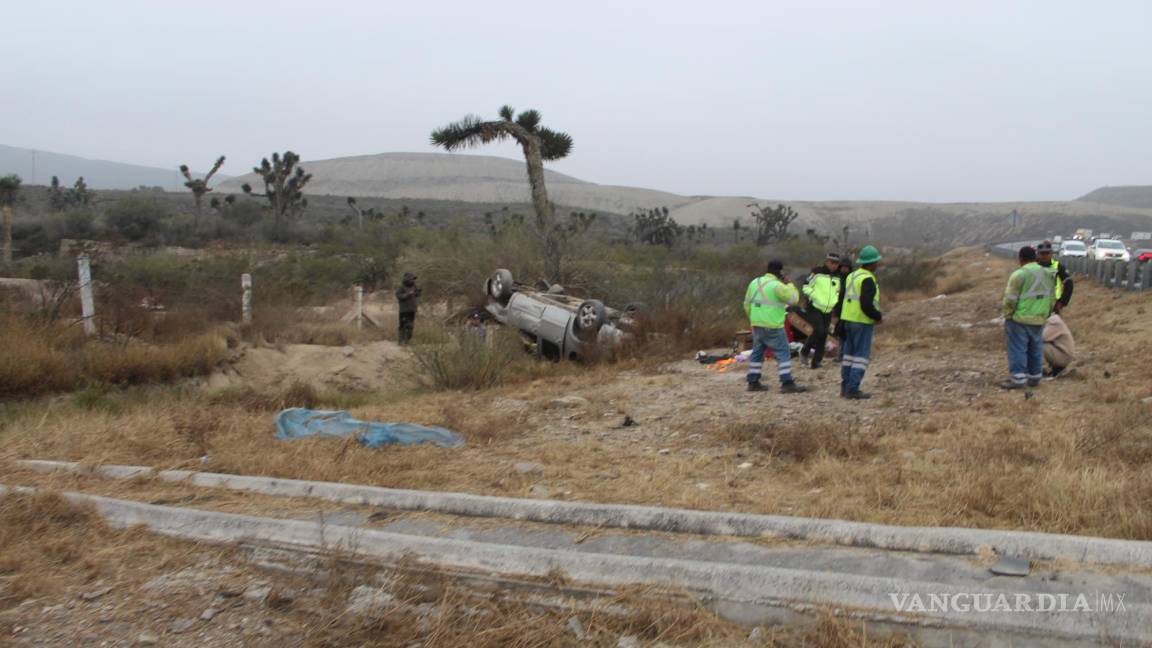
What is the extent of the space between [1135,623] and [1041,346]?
261 inches

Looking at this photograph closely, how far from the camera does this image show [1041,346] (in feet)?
30.2

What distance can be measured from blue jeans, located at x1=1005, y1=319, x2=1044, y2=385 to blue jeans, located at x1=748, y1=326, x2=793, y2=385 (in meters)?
2.24

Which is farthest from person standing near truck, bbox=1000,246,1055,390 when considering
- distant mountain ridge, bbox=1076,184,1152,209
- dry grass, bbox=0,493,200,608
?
distant mountain ridge, bbox=1076,184,1152,209

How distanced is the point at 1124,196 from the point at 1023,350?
172 m

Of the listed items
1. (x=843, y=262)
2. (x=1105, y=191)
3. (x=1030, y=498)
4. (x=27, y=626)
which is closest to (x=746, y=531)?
(x=1030, y=498)

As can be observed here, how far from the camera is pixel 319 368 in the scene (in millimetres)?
15531

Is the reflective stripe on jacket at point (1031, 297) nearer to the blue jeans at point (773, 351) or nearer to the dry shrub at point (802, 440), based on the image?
the blue jeans at point (773, 351)

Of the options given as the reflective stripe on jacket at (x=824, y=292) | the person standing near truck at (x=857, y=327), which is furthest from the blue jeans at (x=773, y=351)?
the reflective stripe on jacket at (x=824, y=292)

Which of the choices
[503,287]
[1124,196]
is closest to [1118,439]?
[503,287]

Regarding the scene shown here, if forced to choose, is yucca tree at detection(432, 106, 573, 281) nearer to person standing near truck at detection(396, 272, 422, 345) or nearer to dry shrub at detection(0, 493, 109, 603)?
person standing near truck at detection(396, 272, 422, 345)

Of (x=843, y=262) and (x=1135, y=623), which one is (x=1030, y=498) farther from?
(x=843, y=262)

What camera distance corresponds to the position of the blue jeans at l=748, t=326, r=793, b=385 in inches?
390

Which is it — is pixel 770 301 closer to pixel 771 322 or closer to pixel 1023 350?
pixel 771 322

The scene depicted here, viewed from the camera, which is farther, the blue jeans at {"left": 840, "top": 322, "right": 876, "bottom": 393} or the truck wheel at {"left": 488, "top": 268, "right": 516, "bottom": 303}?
the truck wheel at {"left": 488, "top": 268, "right": 516, "bottom": 303}
